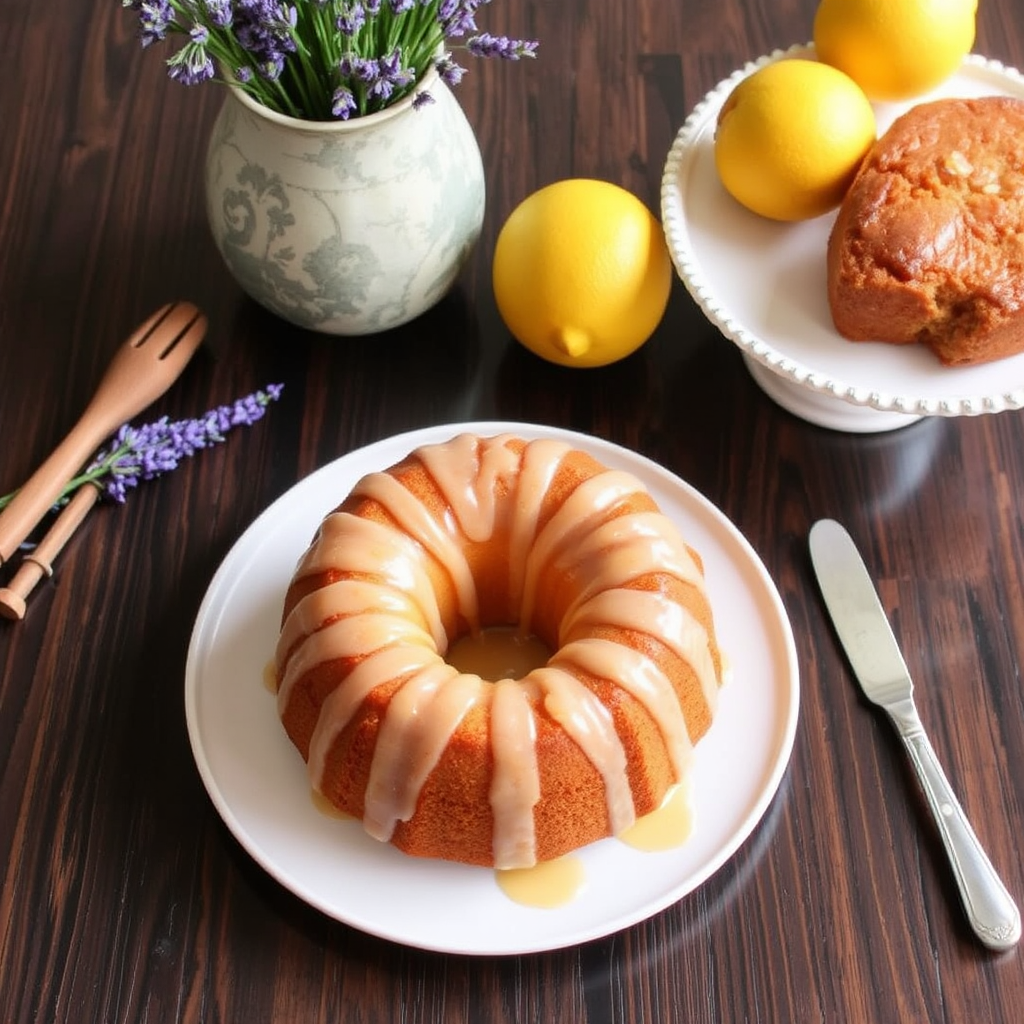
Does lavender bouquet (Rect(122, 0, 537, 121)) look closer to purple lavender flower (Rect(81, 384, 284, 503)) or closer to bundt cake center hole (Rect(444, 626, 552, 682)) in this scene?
purple lavender flower (Rect(81, 384, 284, 503))

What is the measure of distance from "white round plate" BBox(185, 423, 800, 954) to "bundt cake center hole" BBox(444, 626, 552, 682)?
15 cm

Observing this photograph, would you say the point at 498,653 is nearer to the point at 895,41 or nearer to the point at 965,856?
the point at 965,856

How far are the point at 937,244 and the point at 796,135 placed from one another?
0.15m

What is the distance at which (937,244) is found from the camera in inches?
37.9

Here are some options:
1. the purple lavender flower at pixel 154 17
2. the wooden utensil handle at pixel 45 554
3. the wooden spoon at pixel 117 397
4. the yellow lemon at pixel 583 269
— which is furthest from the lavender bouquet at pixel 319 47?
the wooden utensil handle at pixel 45 554

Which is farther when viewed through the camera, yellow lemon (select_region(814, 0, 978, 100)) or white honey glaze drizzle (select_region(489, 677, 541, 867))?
yellow lemon (select_region(814, 0, 978, 100))

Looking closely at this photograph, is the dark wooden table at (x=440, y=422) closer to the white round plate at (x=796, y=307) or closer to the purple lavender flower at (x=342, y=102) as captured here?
the white round plate at (x=796, y=307)

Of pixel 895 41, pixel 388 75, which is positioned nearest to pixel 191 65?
pixel 388 75

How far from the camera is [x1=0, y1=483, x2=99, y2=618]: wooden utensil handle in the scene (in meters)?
1.01

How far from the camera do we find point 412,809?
0.82 m

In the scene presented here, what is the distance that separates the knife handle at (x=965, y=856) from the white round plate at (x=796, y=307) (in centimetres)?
27

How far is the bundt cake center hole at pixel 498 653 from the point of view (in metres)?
0.97

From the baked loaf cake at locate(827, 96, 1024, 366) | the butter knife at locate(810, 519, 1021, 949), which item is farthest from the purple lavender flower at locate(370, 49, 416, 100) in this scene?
the butter knife at locate(810, 519, 1021, 949)

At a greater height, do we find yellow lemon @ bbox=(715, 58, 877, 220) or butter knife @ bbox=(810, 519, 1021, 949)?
yellow lemon @ bbox=(715, 58, 877, 220)
